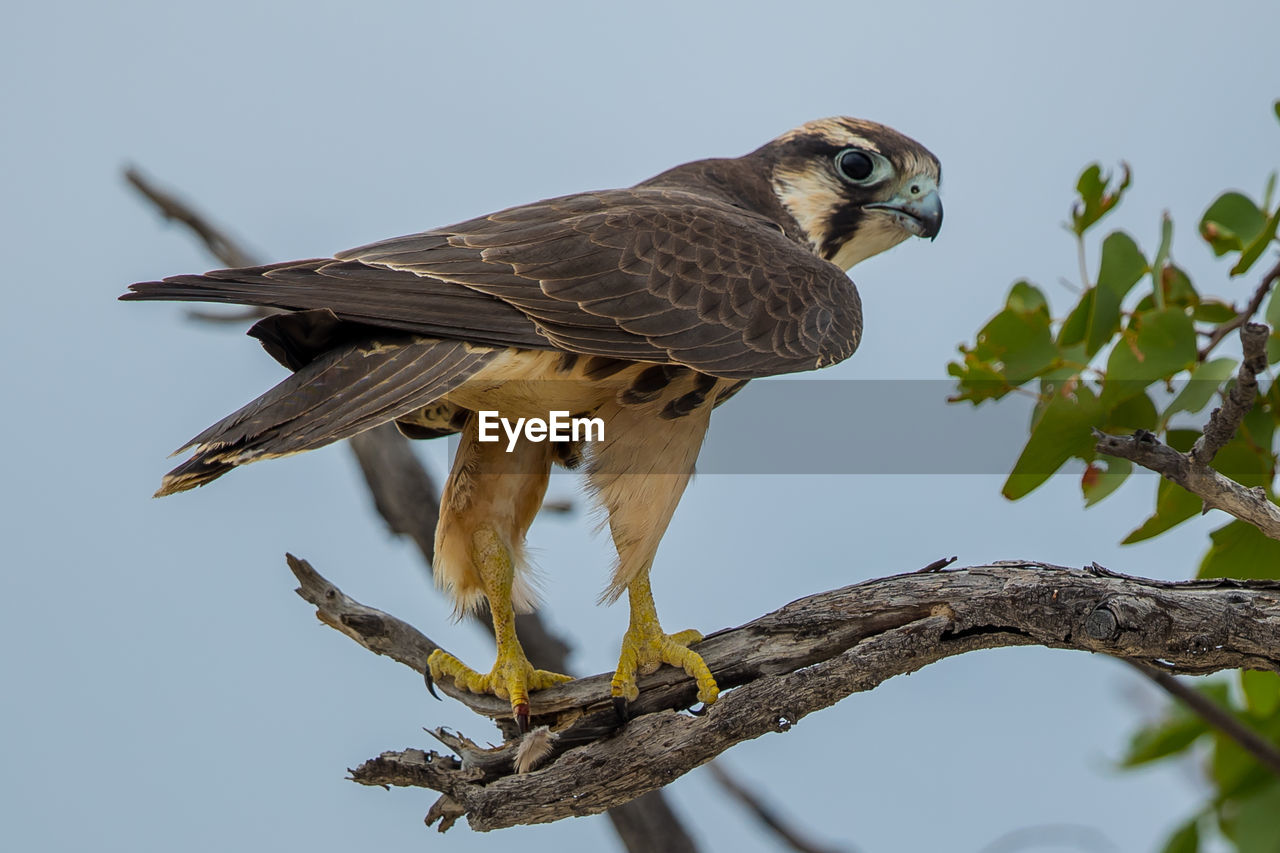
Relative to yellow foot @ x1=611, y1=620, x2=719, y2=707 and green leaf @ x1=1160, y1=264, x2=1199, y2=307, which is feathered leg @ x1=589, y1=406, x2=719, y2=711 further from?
green leaf @ x1=1160, y1=264, x2=1199, y2=307

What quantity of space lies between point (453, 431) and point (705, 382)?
33.6 inches

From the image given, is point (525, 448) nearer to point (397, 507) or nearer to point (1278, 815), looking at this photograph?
point (397, 507)

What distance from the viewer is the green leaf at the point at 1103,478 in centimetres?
332

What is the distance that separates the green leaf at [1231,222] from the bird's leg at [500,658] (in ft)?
7.19

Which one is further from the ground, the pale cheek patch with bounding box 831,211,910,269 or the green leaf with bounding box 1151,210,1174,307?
the pale cheek patch with bounding box 831,211,910,269

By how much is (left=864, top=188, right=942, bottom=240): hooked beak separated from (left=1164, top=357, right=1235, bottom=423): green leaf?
4.22ft

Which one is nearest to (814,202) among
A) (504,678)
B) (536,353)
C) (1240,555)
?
(536,353)

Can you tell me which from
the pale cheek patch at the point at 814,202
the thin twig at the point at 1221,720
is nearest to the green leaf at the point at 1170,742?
the thin twig at the point at 1221,720

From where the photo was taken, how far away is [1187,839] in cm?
414

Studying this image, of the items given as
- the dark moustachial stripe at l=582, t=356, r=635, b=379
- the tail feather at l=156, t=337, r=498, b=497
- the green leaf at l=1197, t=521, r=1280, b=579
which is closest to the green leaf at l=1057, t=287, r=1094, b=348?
the green leaf at l=1197, t=521, r=1280, b=579

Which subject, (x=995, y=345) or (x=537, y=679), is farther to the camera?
(x=537, y=679)

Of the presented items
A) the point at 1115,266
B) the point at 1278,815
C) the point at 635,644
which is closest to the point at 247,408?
the point at 635,644

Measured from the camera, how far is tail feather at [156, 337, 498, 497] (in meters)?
2.68

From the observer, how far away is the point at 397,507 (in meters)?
5.38
